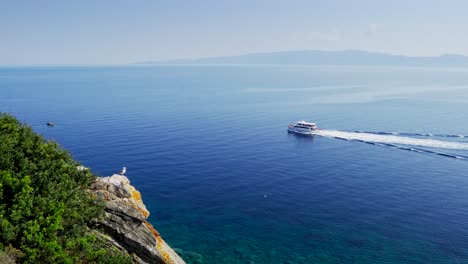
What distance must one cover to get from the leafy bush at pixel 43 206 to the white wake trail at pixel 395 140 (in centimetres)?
10106

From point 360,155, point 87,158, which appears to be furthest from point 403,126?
point 87,158

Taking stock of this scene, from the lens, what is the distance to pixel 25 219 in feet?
79.0

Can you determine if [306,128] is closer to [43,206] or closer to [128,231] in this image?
[128,231]

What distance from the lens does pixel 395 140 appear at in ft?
365

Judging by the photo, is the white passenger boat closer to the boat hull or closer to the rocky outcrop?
the boat hull

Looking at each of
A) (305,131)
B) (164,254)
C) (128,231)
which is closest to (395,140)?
(305,131)

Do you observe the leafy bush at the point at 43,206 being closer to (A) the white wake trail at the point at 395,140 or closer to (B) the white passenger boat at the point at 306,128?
(B) the white passenger boat at the point at 306,128

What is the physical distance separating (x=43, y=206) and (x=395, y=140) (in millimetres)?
108391

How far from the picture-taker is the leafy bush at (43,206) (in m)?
23.2

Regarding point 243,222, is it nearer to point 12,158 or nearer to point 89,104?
point 12,158

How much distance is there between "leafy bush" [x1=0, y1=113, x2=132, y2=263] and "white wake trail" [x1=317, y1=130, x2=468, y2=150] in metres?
101

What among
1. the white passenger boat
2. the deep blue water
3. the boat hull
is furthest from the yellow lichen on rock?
the white passenger boat

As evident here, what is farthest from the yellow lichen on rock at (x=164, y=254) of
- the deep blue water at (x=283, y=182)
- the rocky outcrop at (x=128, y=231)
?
the deep blue water at (x=283, y=182)

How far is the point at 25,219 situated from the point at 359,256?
42.4 m
